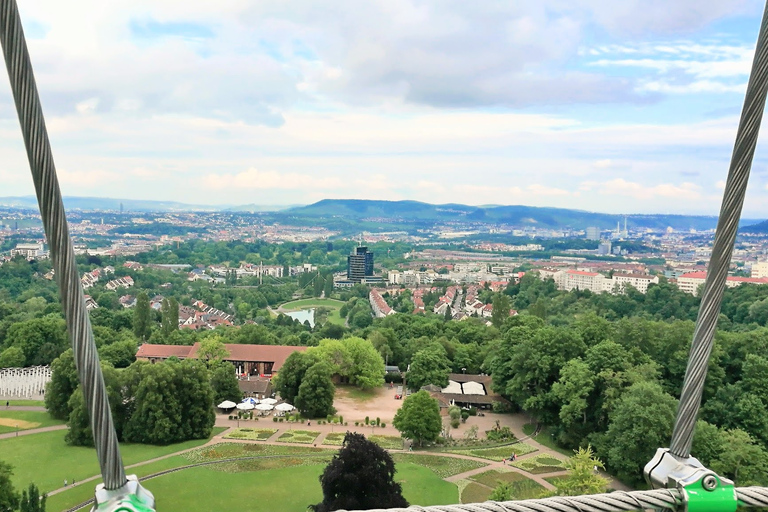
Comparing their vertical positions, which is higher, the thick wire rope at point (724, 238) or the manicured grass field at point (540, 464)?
the thick wire rope at point (724, 238)

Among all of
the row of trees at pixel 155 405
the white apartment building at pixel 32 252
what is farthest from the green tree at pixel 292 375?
the white apartment building at pixel 32 252

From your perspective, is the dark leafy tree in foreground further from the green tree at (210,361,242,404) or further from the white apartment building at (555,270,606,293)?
the white apartment building at (555,270,606,293)

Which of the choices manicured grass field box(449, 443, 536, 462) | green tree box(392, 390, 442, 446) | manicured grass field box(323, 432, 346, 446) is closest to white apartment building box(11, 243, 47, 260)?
manicured grass field box(323, 432, 346, 446)

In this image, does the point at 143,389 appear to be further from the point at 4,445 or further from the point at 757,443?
the point at 757,443

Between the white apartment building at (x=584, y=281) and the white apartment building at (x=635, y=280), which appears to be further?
the white apartment building at (x=584, y=281)

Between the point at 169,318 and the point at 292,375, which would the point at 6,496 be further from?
the point at 169,318

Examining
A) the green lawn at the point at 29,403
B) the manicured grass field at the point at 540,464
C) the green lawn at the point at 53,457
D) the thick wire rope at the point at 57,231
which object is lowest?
the green lawn at the point at 29,403

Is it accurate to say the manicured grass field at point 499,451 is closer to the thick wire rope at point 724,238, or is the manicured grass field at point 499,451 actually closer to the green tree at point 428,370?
the green tree at point 428,370
